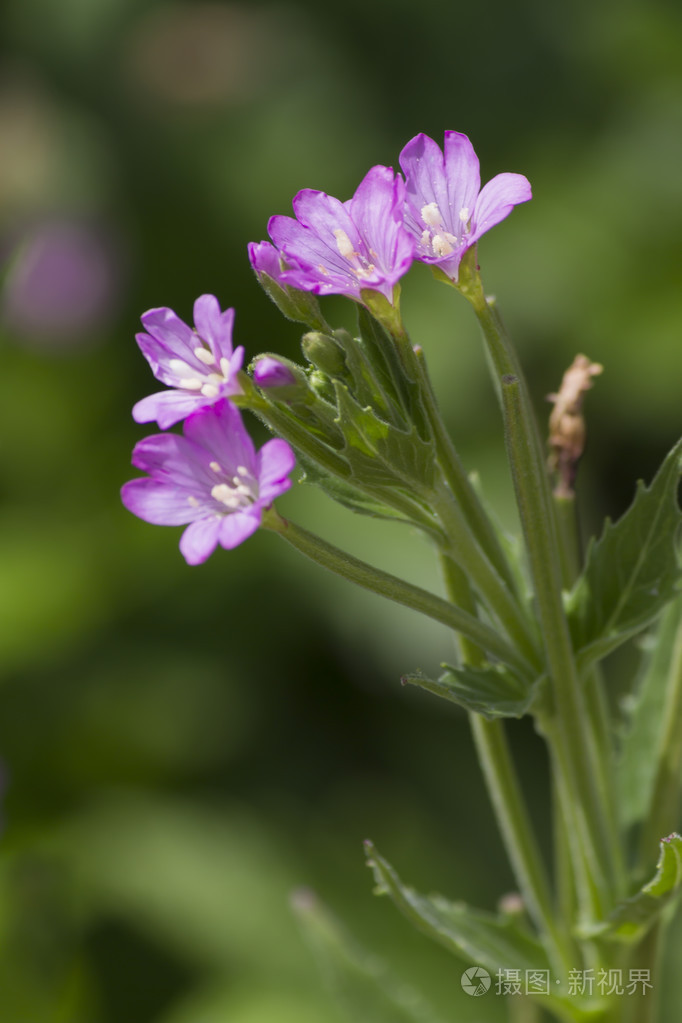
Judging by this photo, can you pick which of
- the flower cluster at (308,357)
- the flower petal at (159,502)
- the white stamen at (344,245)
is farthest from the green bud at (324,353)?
the flower petal at (159,502)

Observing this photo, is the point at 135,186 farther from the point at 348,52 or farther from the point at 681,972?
the point at 681,972

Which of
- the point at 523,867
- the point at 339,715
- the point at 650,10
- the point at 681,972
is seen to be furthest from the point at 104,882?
the point at 650,10

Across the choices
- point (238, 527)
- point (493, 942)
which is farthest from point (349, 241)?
point (493, 942)

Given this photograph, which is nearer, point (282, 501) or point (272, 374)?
point (272, 374)

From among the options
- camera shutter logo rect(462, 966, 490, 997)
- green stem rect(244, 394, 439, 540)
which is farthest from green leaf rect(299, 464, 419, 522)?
camera shutter logo rect(462, 966, 490, 997)

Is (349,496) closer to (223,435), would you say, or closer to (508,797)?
(223,435)
